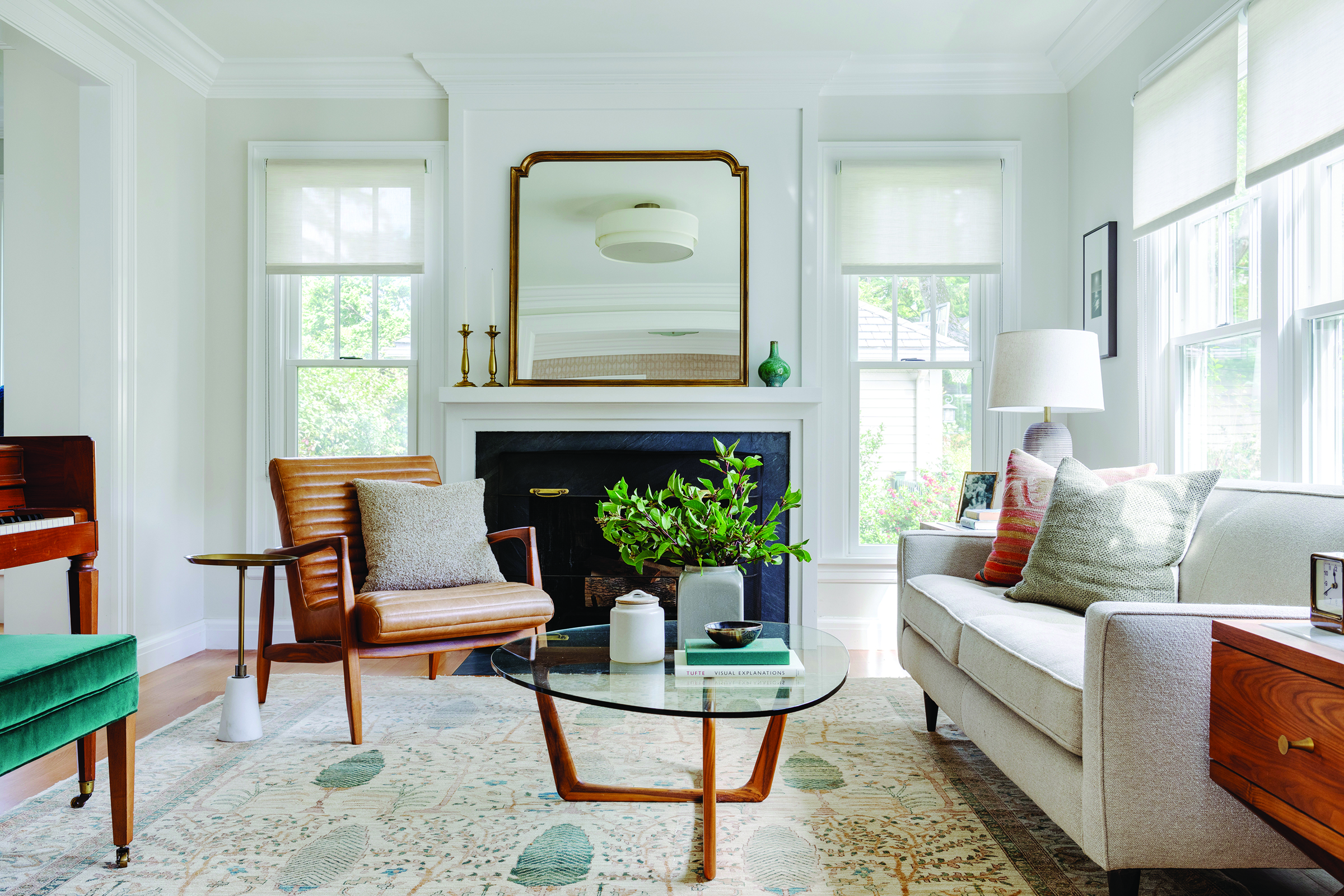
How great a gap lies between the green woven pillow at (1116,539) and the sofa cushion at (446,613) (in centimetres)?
153

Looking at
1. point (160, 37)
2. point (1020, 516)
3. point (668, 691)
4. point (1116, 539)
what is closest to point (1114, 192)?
point (1020, 516)

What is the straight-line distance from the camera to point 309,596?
2.69 metres

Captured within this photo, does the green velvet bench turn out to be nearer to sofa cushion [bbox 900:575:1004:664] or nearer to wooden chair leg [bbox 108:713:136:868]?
wooden chair leg [bbox 108:713:136:868]

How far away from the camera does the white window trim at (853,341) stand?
3740 mm

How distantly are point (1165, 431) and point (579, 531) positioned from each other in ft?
7.85

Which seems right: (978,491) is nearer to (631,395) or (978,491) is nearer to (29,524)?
(631,395)

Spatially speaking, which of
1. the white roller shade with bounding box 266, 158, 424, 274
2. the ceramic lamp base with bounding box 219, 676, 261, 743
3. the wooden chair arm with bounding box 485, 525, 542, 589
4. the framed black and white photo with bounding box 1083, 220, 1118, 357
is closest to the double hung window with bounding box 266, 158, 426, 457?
the white roller shade with bounding box 266, 158, 424, 274

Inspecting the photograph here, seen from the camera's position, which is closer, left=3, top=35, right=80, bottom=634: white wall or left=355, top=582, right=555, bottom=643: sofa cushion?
left=355, top=582, right=555, bottom=643: sofa cushion

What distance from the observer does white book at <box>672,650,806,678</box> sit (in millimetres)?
1702

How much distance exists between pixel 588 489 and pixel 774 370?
100 centimetres

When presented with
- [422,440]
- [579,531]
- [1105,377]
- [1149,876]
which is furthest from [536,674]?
[1105,377]

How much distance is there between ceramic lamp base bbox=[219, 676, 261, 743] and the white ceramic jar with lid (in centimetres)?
130

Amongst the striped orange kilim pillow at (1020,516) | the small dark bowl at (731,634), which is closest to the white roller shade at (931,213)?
the striped orange kilim pillow at (1020,516)

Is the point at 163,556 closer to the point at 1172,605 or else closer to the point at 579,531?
the point at 579,531
